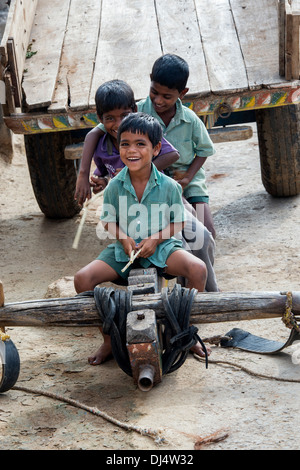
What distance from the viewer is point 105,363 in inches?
138

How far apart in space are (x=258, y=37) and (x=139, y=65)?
0.89m

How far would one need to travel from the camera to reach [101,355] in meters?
3.49

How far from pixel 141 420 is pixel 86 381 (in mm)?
547

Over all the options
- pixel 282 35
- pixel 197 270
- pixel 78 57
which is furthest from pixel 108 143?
pixel 282 35

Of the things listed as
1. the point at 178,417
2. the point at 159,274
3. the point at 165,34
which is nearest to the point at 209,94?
the point at 165,34

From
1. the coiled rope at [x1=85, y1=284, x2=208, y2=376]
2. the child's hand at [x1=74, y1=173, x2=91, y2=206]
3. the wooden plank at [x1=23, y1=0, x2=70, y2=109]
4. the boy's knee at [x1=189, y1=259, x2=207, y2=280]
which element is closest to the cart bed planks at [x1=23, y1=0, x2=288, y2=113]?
the wooden plank at [x1=23, y1=0, x2=70, y2=109]

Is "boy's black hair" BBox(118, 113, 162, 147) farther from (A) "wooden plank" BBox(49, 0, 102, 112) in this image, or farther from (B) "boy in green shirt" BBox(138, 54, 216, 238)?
(A) "wooden plank" BBox(49, 0, 102, 112)

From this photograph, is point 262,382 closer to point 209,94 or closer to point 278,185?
point 209,94

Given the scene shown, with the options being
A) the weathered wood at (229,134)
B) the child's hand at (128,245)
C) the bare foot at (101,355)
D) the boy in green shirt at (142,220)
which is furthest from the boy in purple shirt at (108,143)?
the weathered wood at (229,134)

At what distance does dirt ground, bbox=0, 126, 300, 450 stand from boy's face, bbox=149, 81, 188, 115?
1.25m

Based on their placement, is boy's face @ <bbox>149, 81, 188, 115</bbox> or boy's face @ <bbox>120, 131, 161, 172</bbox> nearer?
boy's face @ <bbox>120, 131, 161, 172</bbox>

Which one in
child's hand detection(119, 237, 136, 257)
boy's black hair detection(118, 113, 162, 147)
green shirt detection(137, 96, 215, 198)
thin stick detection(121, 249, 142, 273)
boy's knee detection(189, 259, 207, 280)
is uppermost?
boy's black hair detection(118, 113, 162, 147)

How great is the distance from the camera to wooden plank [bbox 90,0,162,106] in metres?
4.73

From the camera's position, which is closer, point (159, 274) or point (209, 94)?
point (159, 274)
